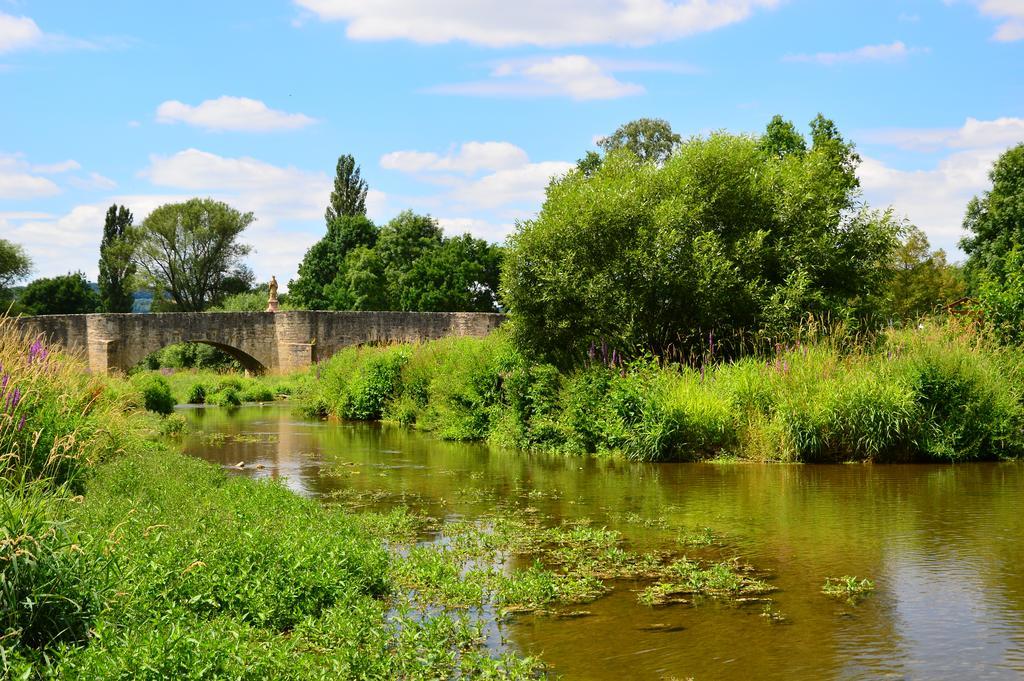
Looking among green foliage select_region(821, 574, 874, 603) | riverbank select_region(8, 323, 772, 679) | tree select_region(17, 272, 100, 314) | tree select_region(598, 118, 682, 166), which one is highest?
tree select_region(598, 118, 682, 166)

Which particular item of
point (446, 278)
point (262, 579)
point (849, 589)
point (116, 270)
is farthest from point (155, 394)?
point (116, 270)

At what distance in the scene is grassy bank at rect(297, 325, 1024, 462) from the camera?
1427 centimetres

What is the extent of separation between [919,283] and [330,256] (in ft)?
121

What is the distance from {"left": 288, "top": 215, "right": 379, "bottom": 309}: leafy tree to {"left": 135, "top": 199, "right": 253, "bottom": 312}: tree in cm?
990

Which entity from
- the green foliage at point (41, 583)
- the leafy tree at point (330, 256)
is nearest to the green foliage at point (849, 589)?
the green foliage at point (41, 583)

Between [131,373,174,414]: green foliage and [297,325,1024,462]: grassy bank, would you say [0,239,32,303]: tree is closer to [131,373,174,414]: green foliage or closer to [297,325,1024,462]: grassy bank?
[131,373,174,414]: green foliage

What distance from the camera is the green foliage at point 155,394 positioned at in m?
23.7

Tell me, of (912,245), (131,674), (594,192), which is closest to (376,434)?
(594,192)

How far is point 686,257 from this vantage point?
→ 58.5 feet

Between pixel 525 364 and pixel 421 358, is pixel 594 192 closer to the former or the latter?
pixel 525 364

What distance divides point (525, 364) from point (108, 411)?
7859mm

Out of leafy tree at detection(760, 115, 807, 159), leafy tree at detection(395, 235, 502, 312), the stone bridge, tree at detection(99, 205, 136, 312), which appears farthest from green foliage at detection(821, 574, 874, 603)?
tree at detection(99, 205, 136, 312)

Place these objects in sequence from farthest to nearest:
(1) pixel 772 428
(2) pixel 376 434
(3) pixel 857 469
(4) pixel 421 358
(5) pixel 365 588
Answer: (4) pixel 421 358 < (2) pixel 376 434 < (1) pixel 772 428 < (3) pixel 857 469 < (5) pixel 365 588

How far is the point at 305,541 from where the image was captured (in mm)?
7141
